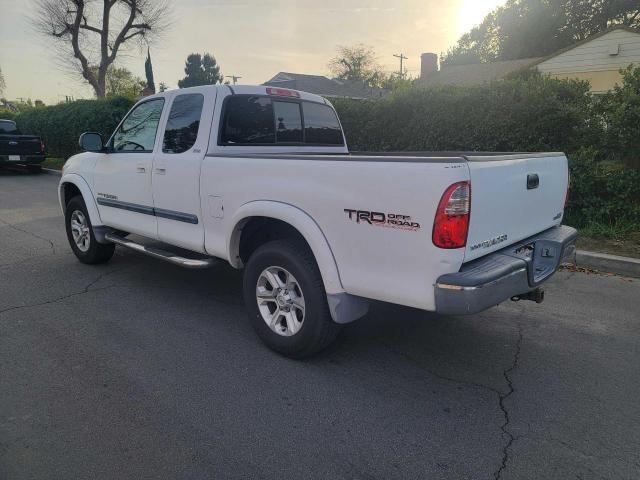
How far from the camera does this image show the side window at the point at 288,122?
4520 mm

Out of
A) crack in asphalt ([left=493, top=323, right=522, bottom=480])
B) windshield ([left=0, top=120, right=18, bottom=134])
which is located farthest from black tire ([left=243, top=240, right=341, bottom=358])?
windshield ([left=0, top=120, right=18, bottom=134])

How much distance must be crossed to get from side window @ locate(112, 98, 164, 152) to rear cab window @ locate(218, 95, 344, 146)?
37.1 inches

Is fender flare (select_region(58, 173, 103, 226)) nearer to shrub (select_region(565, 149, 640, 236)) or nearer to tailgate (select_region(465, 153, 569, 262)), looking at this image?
tailgate (select_region(465, 153, 569, 262))

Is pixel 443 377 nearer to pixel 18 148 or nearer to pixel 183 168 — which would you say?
pixel 183 168

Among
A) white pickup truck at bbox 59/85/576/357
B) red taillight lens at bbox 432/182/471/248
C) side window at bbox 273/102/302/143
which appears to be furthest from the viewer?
side window at bbox 273/102/302/143

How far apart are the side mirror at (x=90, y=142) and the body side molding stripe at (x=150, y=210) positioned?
555 millimetres

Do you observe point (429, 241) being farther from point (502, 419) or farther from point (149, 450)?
point (149, 450)

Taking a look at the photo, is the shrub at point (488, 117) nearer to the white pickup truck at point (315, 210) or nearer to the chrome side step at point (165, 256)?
the white pickup truck at point (315, 210)

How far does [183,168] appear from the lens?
13.6 feet

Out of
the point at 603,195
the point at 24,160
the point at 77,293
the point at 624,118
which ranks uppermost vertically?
the point at 624,118

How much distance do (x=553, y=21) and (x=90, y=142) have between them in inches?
1633

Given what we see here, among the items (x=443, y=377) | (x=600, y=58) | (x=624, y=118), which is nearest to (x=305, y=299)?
(x=443, y=377)

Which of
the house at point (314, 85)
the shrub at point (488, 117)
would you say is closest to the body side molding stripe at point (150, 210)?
the shrub at point (488, 117)

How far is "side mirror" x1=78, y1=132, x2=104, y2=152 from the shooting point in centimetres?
508
